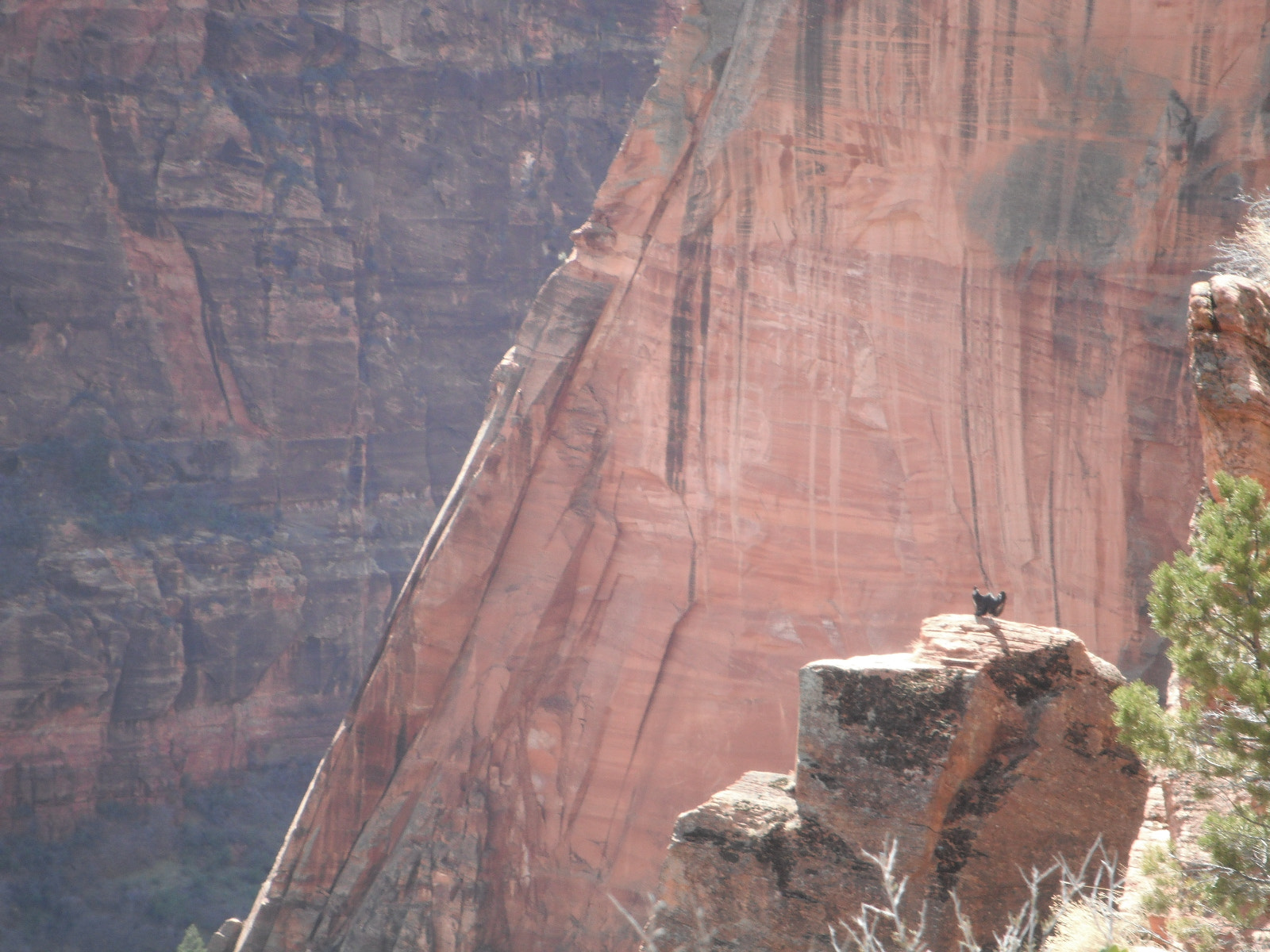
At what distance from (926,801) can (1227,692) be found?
2.63 meters

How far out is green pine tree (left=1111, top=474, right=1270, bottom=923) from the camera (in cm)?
656

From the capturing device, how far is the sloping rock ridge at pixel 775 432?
16.7m

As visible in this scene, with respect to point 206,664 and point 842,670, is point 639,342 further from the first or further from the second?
point 206,664

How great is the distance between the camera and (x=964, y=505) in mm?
17562

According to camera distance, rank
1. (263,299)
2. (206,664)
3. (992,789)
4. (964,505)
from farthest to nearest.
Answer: (263,299), (206,664), (964,505), (992,789)

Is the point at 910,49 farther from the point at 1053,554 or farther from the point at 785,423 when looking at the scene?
the point at 1053,554

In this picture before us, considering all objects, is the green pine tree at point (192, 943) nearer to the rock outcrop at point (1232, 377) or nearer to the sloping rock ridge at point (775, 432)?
the sloping rock ridge at point (775, 432)

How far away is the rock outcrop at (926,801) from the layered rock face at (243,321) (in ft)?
110

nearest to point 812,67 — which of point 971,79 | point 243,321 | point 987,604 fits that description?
point 971,79

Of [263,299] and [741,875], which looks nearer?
[741,875]

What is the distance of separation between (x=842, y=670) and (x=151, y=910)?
31947mm

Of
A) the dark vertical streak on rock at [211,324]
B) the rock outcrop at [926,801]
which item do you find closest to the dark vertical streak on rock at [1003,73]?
the rock outcrop at [926,801]

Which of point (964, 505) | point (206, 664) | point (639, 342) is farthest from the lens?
point (206, 664)

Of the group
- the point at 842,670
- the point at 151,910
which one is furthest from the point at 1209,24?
the point at 151,910
